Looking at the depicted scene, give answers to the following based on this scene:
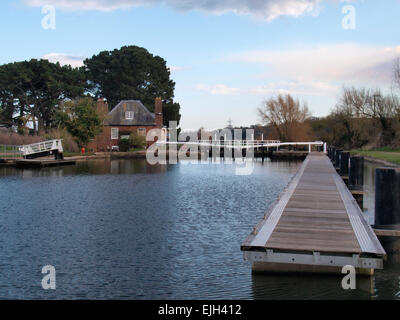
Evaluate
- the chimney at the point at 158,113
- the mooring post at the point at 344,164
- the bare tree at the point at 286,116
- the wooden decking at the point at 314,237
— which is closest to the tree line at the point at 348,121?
the bare tree at the point at 286,116

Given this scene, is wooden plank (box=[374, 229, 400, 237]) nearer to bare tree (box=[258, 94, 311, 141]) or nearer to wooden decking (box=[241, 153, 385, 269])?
wooden decking (box=[241, 153, 385, 269])

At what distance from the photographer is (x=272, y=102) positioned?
7125 cm

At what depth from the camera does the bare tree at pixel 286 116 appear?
69812mm

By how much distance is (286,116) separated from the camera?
7094 cm

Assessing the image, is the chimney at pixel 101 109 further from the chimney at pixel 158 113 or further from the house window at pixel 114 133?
the chimney at pixel 158 113

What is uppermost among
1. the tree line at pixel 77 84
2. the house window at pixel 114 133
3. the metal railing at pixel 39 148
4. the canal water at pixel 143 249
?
the tree line at pixel 77 84

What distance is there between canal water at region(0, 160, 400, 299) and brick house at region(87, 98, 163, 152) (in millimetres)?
42607

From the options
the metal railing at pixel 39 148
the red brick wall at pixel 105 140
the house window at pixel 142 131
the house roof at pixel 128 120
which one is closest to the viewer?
the metal railing at pixel 39 148

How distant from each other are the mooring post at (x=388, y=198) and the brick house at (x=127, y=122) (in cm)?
5302

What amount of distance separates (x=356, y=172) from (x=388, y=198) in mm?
9198

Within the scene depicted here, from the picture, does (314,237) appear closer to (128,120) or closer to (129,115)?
(128,120)

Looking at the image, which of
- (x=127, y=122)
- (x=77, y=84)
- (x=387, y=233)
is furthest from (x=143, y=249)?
(x=77, y=84)
